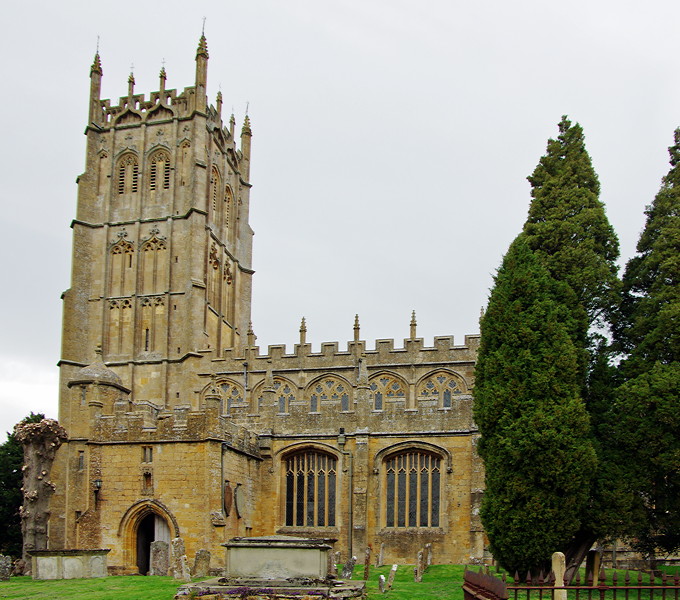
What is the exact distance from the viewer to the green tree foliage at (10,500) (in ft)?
131

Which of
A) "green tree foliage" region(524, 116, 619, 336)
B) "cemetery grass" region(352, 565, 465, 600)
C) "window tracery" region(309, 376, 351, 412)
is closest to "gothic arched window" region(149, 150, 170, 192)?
"window tracery" region(309, 376, 351, 412)

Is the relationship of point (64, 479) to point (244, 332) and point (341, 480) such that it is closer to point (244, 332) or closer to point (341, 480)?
point (341, 480)

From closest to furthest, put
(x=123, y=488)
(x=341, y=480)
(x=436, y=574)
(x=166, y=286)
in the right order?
(x=436, y=574), (x=123, y=488), (x=341, y=480), (x=166, y=286)

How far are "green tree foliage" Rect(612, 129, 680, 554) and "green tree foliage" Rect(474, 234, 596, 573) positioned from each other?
3.76 ft

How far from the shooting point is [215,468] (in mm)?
26750

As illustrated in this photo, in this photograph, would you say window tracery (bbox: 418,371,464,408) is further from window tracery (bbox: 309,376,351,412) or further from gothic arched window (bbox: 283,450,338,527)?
gothic arched window (bbox: 283,450,338,527)

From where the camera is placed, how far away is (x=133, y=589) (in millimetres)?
20172

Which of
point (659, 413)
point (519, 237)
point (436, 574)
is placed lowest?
point (436, 574)

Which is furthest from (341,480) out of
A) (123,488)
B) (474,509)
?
(123,488)

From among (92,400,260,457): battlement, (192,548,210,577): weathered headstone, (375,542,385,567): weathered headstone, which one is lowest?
(375,542,385,567): weathered headstone

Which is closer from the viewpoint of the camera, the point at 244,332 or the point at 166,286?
the point at 166,286

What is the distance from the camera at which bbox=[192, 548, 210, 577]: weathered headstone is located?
2359cm

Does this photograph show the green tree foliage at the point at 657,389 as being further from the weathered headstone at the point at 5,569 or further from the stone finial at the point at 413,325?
the stone finial at the point at 413,325

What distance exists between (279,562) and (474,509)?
38.0ft
